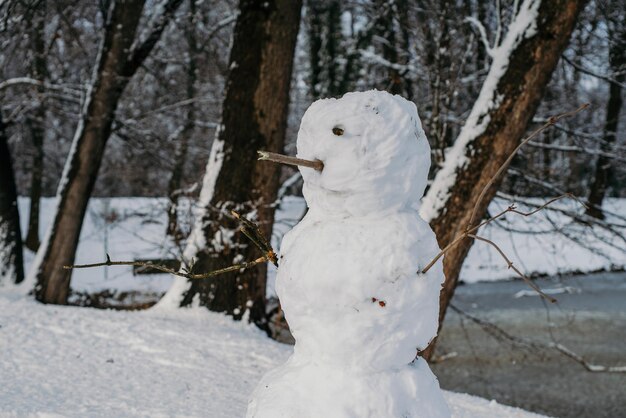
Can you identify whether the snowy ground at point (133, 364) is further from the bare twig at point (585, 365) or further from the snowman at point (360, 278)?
the bare twig at point (585, 365)

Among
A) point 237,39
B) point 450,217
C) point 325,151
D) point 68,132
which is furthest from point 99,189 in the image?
point 325,151

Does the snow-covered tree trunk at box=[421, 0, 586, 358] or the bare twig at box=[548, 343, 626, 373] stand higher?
the snow-covered tree trunk at box=[421, 0, 586, 358]

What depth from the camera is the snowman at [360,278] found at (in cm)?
204

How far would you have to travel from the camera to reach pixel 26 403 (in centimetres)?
335

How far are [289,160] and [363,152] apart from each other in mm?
276

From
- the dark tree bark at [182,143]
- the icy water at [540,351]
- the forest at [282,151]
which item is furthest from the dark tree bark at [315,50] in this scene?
the icy water at [540,351]

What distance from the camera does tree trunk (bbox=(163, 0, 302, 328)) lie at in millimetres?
5684

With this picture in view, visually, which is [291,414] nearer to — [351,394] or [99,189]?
[351,394]

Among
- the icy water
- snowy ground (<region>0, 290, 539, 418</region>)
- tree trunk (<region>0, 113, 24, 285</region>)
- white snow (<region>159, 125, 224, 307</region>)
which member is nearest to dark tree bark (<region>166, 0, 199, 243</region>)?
white snow (<region>159, 125, 224, 307</region>)

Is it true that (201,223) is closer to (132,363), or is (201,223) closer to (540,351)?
(132,363)

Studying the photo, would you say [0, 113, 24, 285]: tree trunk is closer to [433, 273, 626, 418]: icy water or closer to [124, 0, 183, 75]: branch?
[124, 0, 183, 75]: branch

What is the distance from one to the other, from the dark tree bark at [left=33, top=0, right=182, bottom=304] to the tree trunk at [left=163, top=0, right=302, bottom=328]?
223cm

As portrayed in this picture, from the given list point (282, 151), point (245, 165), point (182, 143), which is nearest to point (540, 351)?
point (282, 151)

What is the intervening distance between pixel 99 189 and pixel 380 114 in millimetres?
20949
